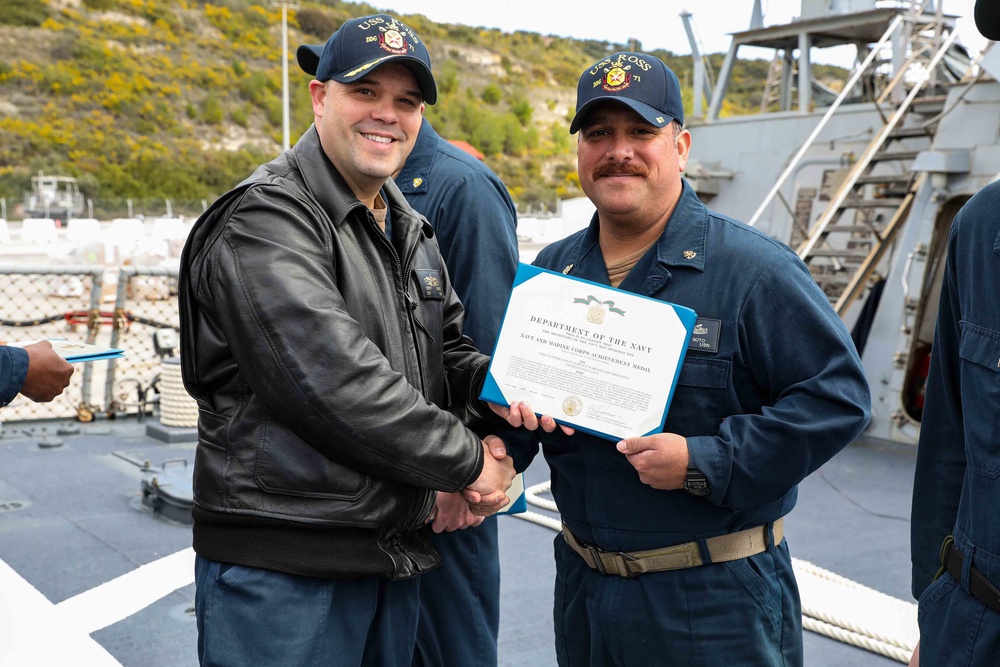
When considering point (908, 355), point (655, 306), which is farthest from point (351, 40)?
point (908, 355)

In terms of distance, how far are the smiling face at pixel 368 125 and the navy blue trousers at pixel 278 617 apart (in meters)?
0.89

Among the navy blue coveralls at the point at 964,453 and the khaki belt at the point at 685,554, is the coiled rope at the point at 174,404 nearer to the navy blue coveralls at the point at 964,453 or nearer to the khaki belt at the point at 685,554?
the khaki belt at the point at 685,554

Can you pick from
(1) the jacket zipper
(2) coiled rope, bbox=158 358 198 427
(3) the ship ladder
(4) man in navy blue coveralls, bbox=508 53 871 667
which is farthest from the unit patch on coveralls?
(3) the ship ladder

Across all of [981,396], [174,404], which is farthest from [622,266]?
[174,404]

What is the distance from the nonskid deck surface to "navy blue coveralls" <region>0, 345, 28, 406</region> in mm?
475

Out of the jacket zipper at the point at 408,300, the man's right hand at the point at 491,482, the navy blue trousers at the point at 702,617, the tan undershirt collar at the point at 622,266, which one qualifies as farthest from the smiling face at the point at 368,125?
the navy blue trousers at the point at 702,617

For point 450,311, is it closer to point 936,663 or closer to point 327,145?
point 327,145

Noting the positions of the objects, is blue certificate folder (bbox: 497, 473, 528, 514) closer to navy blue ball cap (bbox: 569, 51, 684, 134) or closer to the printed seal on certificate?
the printed seal on certificate

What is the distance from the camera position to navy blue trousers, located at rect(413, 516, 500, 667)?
8.36 feet

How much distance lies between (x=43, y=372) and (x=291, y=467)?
1.25m

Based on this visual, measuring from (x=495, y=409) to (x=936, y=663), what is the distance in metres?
1.03

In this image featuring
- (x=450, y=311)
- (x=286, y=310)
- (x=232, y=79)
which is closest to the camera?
(x=286, y=310)

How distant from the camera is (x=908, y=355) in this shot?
23.1 feet

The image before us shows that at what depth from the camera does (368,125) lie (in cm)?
208
